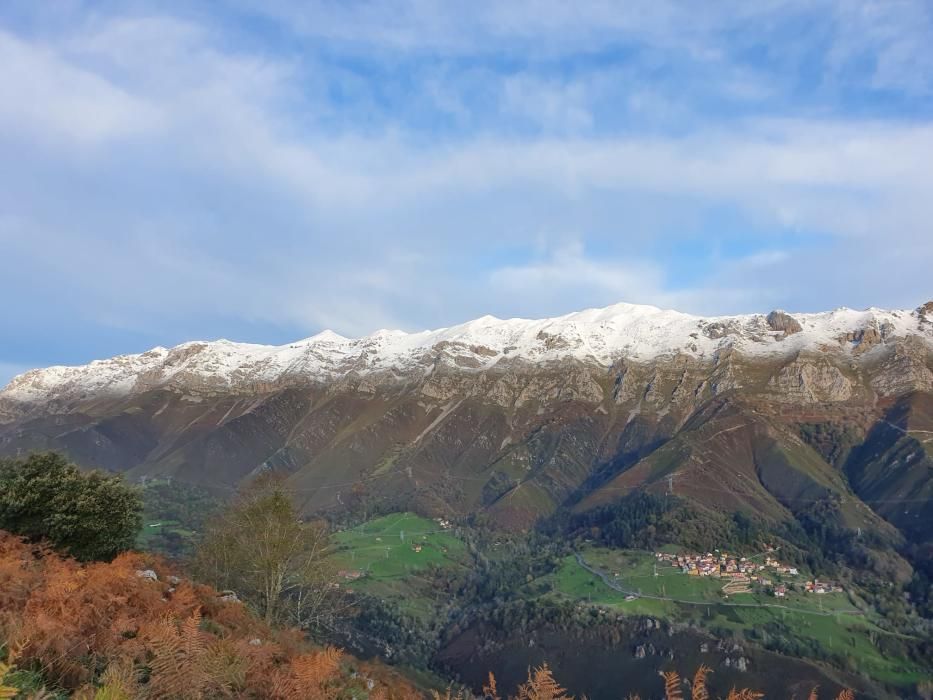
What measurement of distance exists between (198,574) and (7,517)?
12.8 metres

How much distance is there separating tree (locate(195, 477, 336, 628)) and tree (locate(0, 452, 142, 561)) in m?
7.71

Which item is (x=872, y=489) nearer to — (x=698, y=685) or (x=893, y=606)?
(x=893, y=606)

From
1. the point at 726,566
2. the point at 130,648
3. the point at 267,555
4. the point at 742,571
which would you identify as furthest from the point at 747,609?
the point at 130,648

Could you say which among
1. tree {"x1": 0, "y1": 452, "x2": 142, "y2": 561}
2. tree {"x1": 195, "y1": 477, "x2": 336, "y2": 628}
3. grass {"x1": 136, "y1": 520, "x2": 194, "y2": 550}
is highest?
tree {"x1": 0, "y1": 452, "x2": 142, "y2": 561}

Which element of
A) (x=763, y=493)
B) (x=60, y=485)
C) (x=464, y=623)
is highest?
(x=60, y=485)

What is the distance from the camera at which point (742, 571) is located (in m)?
125

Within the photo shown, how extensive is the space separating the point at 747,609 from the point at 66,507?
356 ft

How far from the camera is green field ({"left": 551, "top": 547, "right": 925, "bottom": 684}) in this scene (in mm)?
91250

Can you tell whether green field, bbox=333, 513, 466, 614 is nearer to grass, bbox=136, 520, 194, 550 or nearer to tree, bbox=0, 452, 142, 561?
grass, bbox=136, 520, 194, 550

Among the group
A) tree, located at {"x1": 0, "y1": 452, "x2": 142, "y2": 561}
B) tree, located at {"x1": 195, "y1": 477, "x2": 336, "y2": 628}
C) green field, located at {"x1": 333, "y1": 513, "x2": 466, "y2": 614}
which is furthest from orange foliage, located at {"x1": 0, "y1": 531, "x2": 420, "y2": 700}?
green field, located at {"x1": 333, "y1": 513, "x2": 466, "y2": 614}

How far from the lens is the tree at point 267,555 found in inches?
1364

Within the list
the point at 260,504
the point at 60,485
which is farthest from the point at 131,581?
the point at 260,504

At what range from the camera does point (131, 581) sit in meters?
17.2

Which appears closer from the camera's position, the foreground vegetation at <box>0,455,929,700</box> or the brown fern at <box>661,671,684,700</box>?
the brown fern at <box>661,671,684,700</box>
